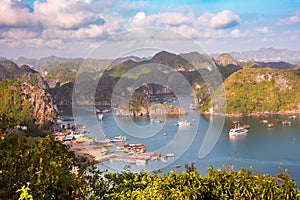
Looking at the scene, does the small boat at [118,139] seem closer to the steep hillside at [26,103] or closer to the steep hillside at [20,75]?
the steep hillside at [26,103]

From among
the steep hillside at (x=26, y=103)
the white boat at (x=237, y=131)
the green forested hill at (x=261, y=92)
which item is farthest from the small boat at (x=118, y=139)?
the green forested hill at (x=261, y=92)

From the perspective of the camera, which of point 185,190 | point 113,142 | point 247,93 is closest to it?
point 185,190

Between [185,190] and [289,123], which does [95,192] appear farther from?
[289,123]

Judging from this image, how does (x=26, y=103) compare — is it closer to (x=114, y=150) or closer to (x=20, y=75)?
(x=114, y=150)

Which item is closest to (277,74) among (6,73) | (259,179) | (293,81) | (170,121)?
(293,81)

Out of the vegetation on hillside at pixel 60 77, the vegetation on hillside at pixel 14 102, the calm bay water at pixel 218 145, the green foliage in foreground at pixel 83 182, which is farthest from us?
the vegetation on hillside at pixel 60 77

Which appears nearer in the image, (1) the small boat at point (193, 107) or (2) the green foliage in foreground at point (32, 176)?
(2) the green foliage in foreground at point (32, 176)
